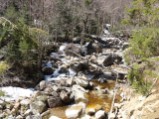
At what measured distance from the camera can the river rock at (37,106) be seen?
1558 cm

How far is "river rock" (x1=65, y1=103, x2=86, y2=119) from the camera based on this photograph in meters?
15.3

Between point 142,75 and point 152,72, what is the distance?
889 mm

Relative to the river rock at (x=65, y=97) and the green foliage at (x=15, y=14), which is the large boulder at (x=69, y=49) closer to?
the green foliage at (x=15, y=14)

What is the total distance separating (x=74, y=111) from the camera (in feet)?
51.2

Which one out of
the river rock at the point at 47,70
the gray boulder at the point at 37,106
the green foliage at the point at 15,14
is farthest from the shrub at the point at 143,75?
the river rock at the point at 47,70

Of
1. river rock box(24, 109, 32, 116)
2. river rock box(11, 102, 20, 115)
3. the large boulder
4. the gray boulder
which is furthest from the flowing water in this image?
the large boulder

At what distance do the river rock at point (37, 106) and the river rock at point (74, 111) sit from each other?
4.37ft

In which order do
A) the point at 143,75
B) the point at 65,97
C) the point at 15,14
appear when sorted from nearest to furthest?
1. the point at 143,75
2. the point at 65,97
3. the point at 15,14

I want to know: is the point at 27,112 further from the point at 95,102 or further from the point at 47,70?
the point at 47,70

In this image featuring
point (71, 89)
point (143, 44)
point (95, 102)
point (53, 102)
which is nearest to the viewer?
point (53, 102)

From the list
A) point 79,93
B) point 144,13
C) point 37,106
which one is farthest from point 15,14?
point 144,13

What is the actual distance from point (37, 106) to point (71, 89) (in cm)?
373

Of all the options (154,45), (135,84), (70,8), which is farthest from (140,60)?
(70,8)

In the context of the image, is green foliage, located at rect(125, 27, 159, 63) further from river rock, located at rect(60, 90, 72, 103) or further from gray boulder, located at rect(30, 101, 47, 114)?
gray boulder, located at rect(30, 101, 47, 114)
